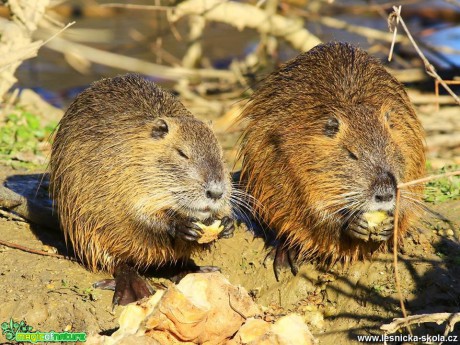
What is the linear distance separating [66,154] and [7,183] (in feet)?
2.83

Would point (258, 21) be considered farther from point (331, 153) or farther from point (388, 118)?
point (331, 153)

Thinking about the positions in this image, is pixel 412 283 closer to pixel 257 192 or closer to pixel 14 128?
pixel 257 192

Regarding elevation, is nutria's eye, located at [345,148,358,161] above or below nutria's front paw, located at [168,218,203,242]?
above

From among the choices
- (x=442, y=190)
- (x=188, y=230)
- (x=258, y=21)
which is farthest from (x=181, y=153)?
(x=258, y=21)

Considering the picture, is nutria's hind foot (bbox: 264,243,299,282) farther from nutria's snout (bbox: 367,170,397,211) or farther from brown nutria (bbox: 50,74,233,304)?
nutria's snout (bbox: 367,170,397,211)

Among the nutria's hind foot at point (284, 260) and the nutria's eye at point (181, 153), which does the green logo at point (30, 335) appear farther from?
the nutria's hind foot at point (284, 260)

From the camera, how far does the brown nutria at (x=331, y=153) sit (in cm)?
418

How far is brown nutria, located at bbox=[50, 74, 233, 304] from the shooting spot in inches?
164

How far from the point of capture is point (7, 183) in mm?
5215

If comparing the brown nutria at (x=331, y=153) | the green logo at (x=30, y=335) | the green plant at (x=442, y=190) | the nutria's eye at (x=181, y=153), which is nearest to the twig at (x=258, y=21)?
the brown nutria at (x=331, y=153)

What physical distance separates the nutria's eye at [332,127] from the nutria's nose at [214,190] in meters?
0.69

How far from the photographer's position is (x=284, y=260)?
186 inches

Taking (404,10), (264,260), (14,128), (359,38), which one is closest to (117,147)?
(264,260)

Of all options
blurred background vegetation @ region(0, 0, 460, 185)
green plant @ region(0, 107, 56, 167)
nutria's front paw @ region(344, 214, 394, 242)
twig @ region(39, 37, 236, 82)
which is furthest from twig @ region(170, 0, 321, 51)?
nutria's front paw @ region(344, 214, 394, 242)
